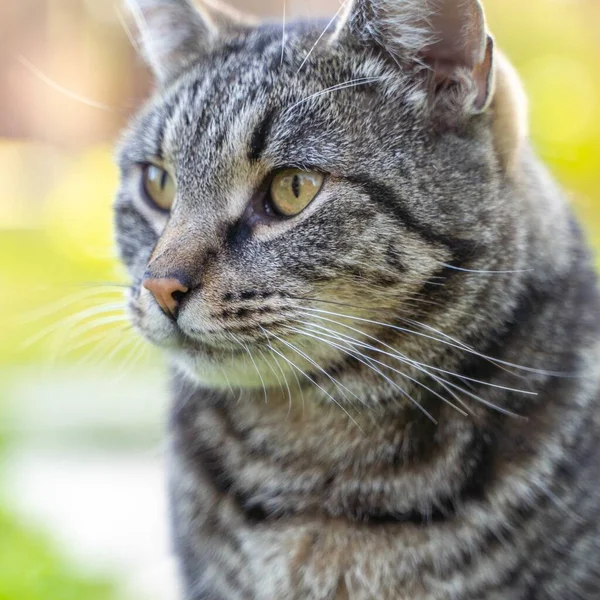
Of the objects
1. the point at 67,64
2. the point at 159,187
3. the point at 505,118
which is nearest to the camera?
the point at 505,118

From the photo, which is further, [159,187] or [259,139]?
[159,187]

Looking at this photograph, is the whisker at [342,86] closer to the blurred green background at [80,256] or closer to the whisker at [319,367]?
the whisker at [319,367]

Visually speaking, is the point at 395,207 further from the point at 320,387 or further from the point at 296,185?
the point at 320,387

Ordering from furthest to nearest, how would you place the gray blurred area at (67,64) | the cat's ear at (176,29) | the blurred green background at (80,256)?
1. the gray blurred area at (67,64)
2. the blurred green background at (80,256)
3. the cat's ear at (176,29)

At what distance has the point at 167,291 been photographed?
3.24 ft

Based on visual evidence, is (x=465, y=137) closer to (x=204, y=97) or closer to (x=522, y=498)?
(x=204, y=97)

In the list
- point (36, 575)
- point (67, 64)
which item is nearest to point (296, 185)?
point (36, 575)

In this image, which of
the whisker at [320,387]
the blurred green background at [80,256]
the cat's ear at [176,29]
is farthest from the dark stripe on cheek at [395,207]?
the blurred green background at [80,256]

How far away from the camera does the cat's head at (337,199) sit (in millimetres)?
1000

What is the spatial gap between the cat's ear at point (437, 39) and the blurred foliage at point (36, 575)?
1.19 m

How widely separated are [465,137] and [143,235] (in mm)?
505

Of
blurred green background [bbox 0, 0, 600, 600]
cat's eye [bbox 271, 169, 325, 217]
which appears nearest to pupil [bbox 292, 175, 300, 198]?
cat's eye [bbox 271, 169, 325, 217]

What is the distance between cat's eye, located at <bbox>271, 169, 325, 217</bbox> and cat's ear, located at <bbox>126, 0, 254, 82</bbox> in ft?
1.20

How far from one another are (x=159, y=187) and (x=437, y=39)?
0.47 meters
